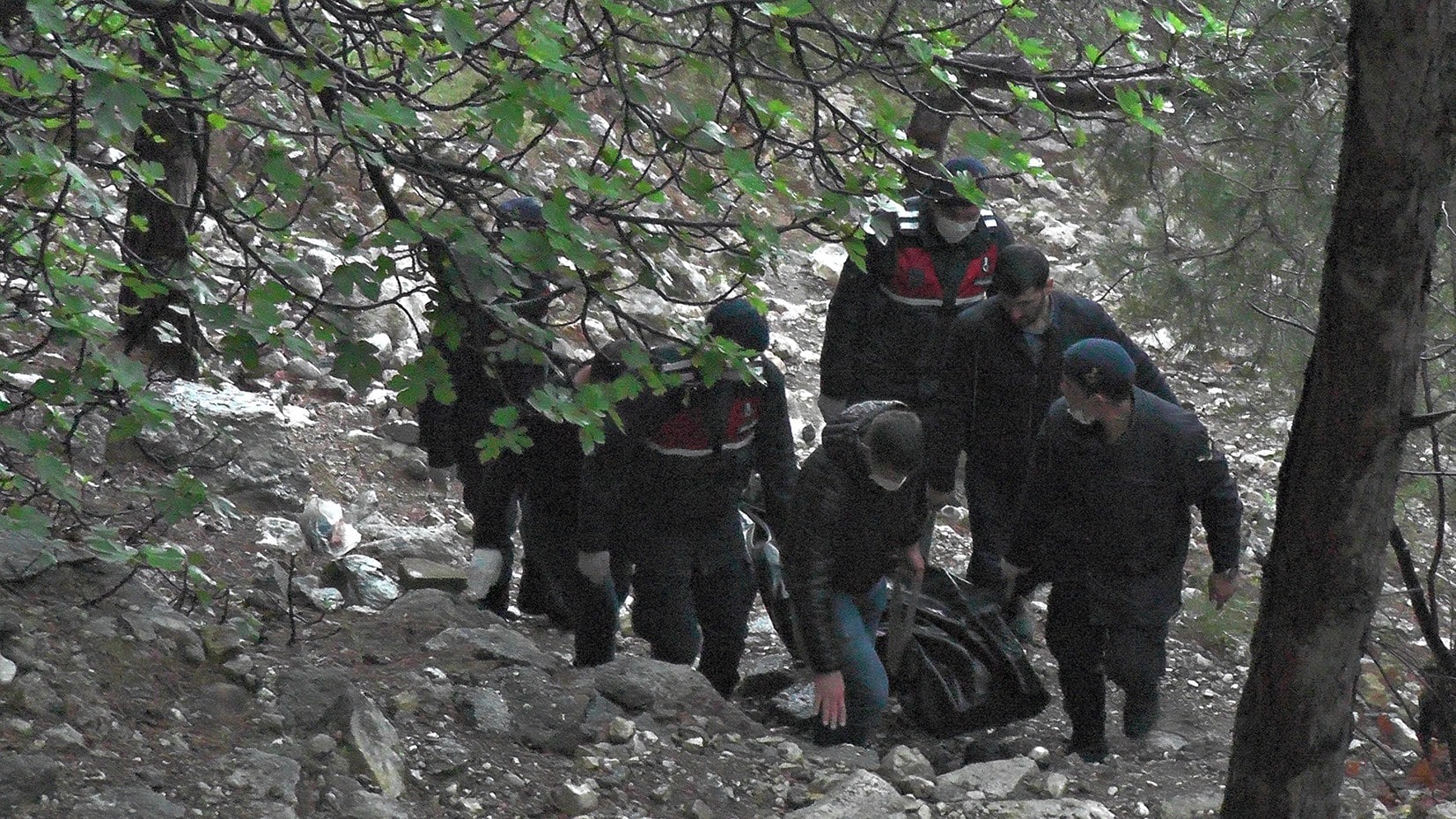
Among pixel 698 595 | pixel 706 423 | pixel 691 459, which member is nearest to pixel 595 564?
pixel 698 595

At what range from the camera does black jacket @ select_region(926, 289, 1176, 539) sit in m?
5.67

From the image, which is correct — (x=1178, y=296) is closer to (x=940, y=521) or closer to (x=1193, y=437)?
(x=940, y=521)

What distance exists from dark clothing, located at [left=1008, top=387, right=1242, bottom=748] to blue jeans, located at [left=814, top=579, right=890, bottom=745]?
0.66 meters

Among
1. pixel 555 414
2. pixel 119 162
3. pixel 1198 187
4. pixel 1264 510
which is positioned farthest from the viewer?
pixel 1264 510

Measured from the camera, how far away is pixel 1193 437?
4.80 meters

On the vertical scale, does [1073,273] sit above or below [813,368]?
above

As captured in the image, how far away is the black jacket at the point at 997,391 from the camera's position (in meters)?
5.67

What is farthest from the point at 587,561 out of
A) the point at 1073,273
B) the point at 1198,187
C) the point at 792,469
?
the point at 1073,273

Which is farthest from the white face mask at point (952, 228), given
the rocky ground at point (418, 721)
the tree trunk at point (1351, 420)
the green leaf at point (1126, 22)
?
the tree trunk at point (1351, 420)

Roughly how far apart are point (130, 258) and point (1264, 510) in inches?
288

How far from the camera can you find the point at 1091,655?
16.6 ft

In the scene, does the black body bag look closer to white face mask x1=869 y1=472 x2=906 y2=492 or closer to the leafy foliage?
white face mask x1=869 y1=472 x2=906 y2=492

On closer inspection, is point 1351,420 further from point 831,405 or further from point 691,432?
point 831,405

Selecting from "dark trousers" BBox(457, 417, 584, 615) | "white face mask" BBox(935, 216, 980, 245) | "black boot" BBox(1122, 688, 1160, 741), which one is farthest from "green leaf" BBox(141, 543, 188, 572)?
"white face mask" BBox(935, 216, 980, 245)
